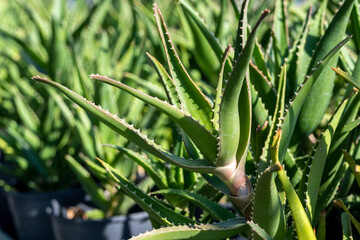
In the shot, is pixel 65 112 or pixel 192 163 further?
pixel 65 112

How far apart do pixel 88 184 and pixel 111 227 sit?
0.11m

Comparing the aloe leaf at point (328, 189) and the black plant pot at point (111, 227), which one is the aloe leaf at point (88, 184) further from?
the aloe leaf at point (328, 189)

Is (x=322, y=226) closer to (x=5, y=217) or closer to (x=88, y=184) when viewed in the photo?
(x=88, y=184)

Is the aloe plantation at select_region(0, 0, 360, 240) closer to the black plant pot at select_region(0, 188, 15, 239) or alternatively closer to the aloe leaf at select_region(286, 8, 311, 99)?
the aloe leaf at select_region(286, 8, 311, 99)

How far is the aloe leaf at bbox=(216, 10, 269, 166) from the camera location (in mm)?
444

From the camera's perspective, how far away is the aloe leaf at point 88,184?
1.02m

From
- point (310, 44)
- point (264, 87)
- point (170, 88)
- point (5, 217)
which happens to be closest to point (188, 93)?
point (170, 88)

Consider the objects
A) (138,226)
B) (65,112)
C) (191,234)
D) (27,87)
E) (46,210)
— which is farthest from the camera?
(27,87)

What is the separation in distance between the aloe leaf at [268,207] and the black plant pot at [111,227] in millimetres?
542

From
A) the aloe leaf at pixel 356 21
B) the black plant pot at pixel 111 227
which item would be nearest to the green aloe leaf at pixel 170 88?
the aloe leaf at pixel 356 21

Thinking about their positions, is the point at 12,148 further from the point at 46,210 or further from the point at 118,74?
the point at 118,74

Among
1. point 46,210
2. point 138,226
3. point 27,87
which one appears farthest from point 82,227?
point 27,87

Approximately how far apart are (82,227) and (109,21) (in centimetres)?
96

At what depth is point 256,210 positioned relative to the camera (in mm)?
500
